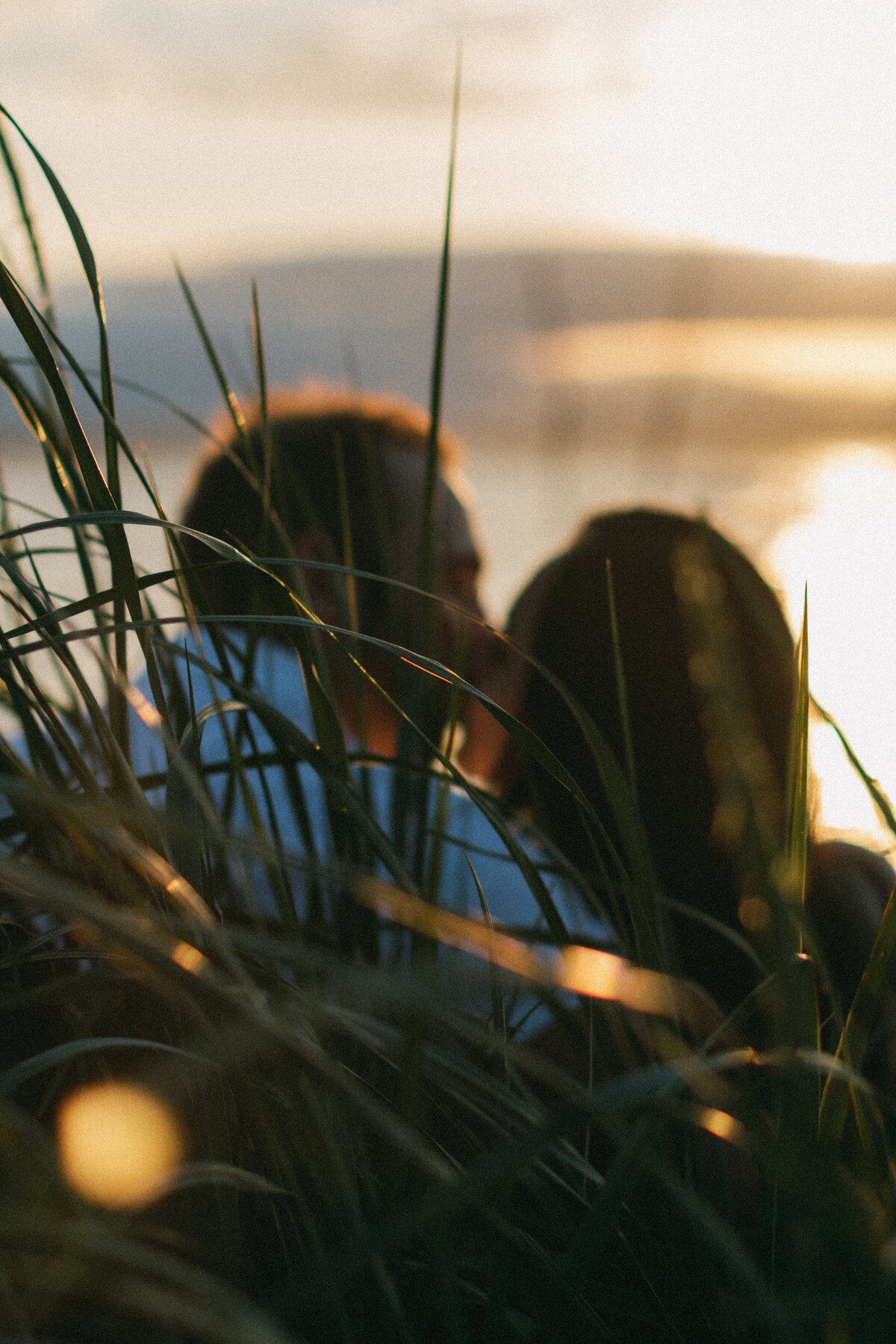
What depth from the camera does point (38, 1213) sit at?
0.17 metres

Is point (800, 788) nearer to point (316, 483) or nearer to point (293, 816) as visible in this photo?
point (293, 816)

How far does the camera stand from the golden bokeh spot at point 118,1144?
0.23 meters

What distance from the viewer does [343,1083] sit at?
0.58 ft

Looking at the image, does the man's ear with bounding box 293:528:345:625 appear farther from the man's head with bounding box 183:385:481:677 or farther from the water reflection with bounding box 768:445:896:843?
the water reflection with bounding box 768:445:896:843

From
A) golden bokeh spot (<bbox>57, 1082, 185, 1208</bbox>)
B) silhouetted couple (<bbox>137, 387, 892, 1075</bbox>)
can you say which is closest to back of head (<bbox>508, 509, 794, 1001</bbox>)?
silhouetted couple (<bbox>137, 387, 892, 1075</bbox>)

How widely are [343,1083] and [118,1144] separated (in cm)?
10

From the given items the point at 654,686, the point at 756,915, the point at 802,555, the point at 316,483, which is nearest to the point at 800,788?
the point at 756,915

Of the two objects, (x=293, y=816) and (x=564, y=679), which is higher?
(x=564, y=679)

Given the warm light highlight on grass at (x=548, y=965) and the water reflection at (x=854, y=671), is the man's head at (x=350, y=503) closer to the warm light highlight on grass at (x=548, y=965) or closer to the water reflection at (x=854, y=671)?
the water reflection at (x=854, y=671)

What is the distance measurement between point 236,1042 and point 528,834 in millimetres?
186

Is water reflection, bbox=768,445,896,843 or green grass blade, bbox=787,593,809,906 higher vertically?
water reflection, bbox=768,445,896,843

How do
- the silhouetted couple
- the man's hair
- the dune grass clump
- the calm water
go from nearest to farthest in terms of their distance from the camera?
the dune grass clump
the calm water
the silhouetted couple
the man's hair

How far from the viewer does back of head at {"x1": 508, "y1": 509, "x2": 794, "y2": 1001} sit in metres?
1.01

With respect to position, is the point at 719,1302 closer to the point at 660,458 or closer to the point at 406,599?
the point at 660,458
